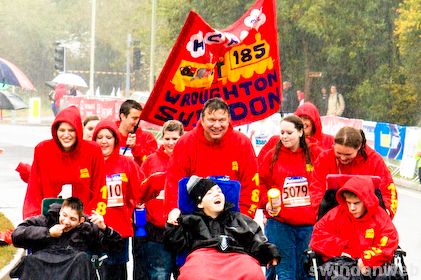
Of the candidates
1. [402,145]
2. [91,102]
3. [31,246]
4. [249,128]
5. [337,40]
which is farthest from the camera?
[91,102]

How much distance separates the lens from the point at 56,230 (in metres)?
7.83

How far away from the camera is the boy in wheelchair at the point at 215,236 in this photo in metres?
7.59

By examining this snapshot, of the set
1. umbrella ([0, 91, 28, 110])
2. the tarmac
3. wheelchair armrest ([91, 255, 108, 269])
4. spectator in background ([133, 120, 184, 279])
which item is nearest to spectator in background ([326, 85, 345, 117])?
the tarmac

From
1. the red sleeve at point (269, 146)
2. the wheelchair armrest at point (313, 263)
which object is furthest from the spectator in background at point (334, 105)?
the wheelchair armrest at point (313, 263)

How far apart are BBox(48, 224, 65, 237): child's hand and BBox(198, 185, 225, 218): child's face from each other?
104cm

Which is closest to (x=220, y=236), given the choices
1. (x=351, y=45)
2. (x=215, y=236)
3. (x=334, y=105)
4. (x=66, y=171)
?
(x=215, y=236)

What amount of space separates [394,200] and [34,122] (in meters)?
42.2

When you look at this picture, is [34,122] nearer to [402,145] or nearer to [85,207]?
[402,145]

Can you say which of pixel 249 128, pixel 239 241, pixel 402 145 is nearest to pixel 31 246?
pixel 239 241

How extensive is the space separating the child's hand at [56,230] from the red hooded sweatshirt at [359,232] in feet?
6.40

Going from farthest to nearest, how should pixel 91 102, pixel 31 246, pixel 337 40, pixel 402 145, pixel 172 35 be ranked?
pixel 172 35 → pixel 91 102 → pixel 337 40 → pixel 402 145 → pixel 31 246

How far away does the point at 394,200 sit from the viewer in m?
9.00

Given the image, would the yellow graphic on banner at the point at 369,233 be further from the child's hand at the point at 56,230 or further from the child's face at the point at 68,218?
the child's hand at the point at 56,230

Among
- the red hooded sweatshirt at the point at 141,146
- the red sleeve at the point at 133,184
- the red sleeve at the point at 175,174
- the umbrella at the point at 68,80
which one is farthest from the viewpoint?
the umbrella at the point at 68,80
